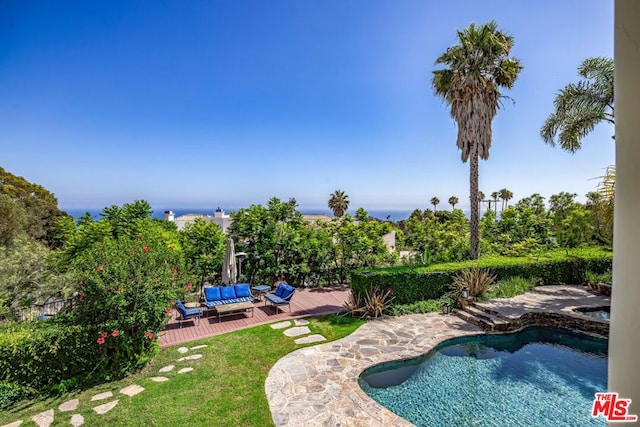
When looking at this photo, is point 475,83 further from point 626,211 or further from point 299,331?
point 626,211

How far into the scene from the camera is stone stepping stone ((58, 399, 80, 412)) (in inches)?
253

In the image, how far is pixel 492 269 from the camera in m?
14.5

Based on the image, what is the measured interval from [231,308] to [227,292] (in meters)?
1.55

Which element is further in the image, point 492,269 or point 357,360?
point 492,269

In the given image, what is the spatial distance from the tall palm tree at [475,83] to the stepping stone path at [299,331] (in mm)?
9769

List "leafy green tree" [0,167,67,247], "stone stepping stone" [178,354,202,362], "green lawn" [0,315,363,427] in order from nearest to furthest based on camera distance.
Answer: "green lawn" [0,315,363,427], "stone stepping stone" [178,354,202,362], "leafy green tree" [0,167,67,247]

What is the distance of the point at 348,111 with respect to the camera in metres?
19.2

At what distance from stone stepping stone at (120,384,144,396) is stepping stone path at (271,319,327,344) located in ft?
14.4

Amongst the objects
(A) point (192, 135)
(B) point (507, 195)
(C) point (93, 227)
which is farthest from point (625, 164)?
(B) point (507, 195)

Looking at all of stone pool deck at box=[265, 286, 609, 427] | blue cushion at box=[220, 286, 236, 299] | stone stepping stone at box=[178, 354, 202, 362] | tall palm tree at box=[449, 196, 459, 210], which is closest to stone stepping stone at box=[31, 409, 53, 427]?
stone stepping stone at box=[178, 354, 202, 362]

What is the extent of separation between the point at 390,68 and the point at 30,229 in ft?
113

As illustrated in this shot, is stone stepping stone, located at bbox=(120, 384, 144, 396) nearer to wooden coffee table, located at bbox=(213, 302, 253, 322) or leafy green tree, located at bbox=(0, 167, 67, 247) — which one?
wooden coffee table, located at bbox=(213, 302, 253, 322)

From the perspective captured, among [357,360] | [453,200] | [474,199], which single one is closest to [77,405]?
[357,360]

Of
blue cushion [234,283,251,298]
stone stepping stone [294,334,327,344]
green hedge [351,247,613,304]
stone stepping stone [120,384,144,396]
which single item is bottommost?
stone stepping stone [120,384,144,396]
